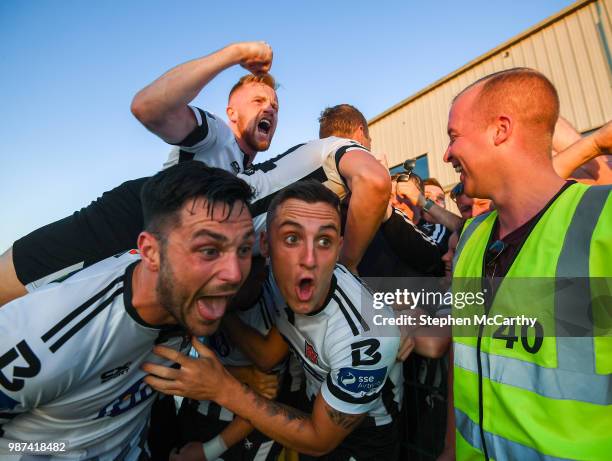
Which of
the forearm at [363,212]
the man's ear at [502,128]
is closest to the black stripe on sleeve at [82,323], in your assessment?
the forearm at [363,212]

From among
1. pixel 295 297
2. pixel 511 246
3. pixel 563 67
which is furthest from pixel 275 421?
pixel 563 67

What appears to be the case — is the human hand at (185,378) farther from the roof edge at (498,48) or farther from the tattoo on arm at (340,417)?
the roof edge at (498,48)

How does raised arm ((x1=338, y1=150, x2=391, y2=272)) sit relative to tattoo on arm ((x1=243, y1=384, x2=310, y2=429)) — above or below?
above

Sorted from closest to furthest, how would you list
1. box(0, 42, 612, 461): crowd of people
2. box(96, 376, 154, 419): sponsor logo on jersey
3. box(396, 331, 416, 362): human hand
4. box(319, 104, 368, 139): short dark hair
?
box(0, 42, 612, 461): crowd of people < box(96, 376, 154, 419): sponsor logo on jersey < box(396, 331, 416, 362): human hand < box(319, 104, 368, 139): short dark hair

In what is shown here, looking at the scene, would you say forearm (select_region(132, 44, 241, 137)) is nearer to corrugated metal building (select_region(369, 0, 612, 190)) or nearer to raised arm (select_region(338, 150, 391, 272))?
raised arm (select_region(338, 150, 391, 272))

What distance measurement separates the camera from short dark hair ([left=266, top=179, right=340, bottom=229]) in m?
2.30

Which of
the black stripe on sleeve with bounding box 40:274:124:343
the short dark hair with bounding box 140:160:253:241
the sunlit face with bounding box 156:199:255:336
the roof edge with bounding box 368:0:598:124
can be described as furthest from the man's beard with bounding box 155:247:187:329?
the roof edge with bounding box 368:0:598:124

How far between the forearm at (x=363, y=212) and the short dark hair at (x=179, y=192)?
0.85 m

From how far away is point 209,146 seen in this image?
Answer: 250 centimetres

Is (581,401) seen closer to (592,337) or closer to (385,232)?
(592,337)

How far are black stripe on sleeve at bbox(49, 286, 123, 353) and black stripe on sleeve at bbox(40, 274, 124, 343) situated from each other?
0.04 meters

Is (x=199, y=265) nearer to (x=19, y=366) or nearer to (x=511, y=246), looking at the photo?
(x=19, y=366)

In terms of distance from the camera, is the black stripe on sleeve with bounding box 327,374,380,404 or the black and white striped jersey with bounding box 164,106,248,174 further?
the black and white striped jersey with bounding box 164,106,248,174

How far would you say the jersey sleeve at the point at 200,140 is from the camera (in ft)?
7.66
